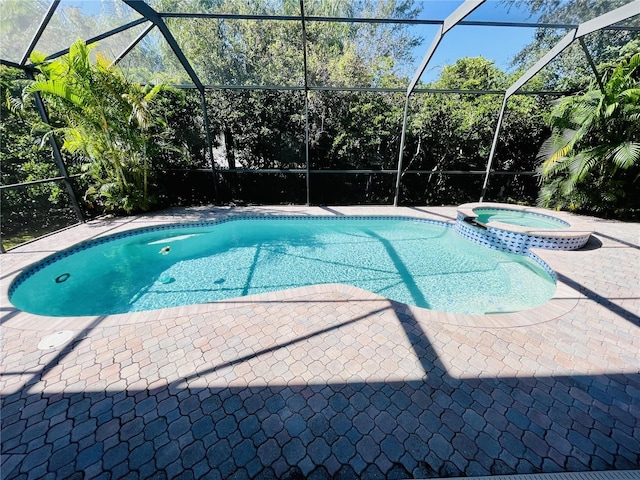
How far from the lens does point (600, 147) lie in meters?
6.25

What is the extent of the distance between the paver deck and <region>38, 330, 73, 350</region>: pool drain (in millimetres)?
50

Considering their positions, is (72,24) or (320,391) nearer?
(320,391)

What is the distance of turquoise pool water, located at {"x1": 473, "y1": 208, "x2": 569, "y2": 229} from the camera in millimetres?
6890

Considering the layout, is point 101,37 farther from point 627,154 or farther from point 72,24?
point 627,154

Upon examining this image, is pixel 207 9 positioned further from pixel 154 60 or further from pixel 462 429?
pixel 462 429

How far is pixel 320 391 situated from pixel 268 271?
10.6 ft

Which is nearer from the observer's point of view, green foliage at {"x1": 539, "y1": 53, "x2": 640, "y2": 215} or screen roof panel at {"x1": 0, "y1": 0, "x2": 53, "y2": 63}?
screen roof panel at {"x1": 0, "y1": 0, "x2": 53, "y2": 63}

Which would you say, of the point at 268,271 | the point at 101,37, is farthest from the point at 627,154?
the point at 101,37

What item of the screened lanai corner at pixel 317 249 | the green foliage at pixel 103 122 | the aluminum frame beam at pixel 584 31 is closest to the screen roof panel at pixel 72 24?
the screened lanai corner at pixel 317 249

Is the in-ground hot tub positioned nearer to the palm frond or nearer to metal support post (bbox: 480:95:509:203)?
metal support post (bbox: 480:95:509:203)

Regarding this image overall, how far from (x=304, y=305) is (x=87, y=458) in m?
2.15

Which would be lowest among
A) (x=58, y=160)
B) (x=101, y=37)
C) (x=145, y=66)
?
(x=58, y=160)

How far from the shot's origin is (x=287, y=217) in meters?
7.69

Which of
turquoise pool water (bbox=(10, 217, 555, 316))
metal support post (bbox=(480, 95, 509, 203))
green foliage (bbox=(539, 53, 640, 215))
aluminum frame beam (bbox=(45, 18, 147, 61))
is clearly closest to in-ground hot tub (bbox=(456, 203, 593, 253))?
turquoise pool water (bbox=(10, 217, 555, 316))
